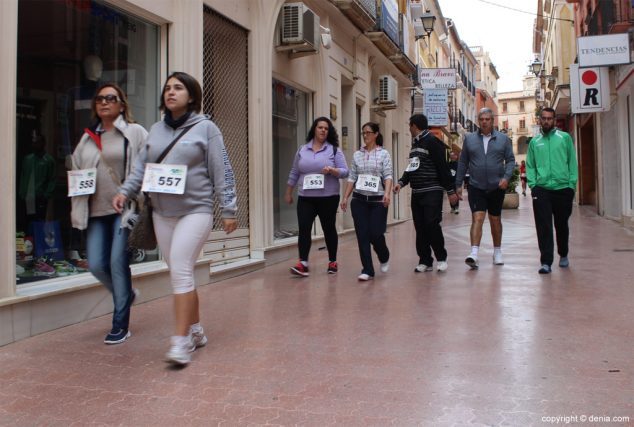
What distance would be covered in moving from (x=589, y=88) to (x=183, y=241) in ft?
42.5

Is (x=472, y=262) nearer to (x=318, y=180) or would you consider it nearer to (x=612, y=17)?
(x=318, y=180)

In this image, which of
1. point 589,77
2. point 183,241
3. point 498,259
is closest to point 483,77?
point 589,77

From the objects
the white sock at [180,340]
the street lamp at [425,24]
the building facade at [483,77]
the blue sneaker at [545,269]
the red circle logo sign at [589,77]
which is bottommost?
the white sock at [180,340]

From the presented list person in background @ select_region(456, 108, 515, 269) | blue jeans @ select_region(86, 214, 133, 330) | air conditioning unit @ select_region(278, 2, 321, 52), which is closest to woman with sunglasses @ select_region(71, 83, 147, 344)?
blue jeans @ select_region(86, 214, 133, 330)

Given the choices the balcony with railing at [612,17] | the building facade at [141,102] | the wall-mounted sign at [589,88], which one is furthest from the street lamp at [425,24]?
the building facade at [141,102]

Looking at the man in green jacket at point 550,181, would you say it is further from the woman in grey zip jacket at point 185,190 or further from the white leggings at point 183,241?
the white leggings at point 183,241

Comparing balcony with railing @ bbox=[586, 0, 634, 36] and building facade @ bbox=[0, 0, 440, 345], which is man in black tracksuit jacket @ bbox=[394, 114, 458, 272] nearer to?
building facade @ bbox=[0, 0, 440, 345]

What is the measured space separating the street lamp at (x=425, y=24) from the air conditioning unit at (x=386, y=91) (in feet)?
21.1

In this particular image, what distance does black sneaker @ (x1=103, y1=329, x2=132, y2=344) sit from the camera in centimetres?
416

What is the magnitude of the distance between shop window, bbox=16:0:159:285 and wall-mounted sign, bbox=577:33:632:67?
31.6 ft

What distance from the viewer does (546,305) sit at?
5090 mm

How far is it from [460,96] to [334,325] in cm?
4742

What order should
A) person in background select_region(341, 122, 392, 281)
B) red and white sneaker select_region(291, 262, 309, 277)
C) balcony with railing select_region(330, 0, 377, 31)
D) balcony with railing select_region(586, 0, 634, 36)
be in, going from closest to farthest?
1. person in background select_region(341, 122, 392, 281)
2. red and white sneaker select_region(291, 262, 309, 277)
3. balcony with railing select_region(330, 0, 377, 31)
4. balcony with railing select_region(586, 0, 634, 36)

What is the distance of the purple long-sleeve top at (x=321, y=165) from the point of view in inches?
271
